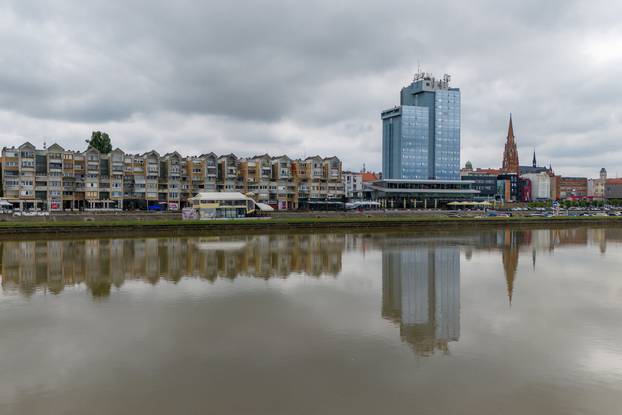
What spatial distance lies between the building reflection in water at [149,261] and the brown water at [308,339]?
0.30 m

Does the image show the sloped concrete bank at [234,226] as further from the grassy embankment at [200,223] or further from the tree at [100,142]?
the tree at [100,142]

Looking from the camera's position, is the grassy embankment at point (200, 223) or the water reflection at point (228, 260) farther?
the grassy embankment at point (200, 223)

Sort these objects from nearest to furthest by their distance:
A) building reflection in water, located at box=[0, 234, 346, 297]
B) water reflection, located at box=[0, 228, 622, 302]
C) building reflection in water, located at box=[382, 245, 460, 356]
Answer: building reflection in water, located at box=[382, 245, 460, 356], water reflection, located at box=[0, 228, 622, 302], building reflection in water, located at box=[0, 234, 346, 297]

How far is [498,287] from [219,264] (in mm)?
18441

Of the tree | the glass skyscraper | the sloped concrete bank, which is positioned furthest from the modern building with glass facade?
the tree

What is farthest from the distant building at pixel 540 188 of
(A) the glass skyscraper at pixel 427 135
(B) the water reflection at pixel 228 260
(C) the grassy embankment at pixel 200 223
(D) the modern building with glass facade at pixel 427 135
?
(B) the water reflection at pixel 228 260

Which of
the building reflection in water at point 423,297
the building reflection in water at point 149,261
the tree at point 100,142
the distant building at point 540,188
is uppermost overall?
the tree at point 100,142

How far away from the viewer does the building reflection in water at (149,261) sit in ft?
84.9

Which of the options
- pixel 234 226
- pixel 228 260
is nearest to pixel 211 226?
pixel 234 226

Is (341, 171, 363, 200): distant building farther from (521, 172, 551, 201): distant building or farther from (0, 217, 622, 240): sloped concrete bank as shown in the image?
(521, 172, 551, 201): distant building

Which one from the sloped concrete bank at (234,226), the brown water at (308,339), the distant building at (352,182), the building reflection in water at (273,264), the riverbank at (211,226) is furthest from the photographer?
the distant building at (352,182)

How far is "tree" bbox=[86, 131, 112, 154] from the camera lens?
96.6 meters

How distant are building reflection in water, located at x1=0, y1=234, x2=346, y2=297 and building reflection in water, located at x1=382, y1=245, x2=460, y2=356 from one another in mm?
4696

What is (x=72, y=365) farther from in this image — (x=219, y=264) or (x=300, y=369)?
(x=219, y=264)
